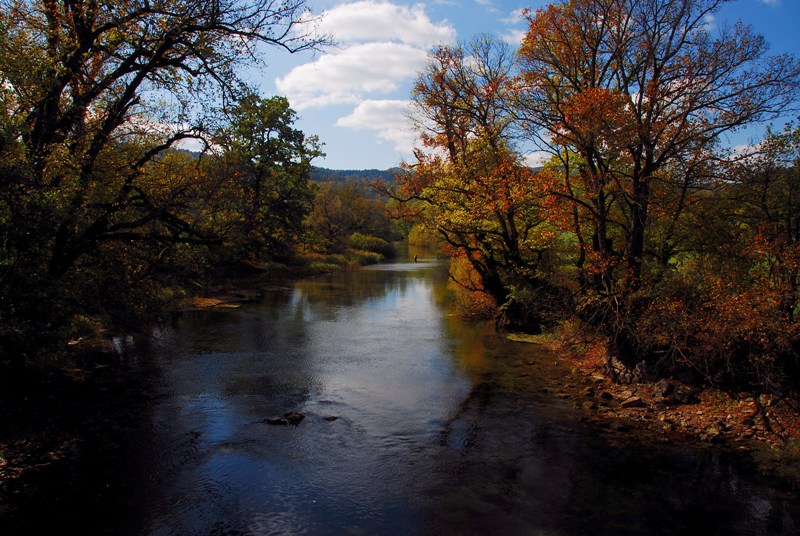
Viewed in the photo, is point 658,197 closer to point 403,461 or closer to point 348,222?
point 403,461

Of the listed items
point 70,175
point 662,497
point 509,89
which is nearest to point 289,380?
point 70,175

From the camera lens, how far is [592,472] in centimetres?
927

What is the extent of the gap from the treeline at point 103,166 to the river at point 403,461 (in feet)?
10.4

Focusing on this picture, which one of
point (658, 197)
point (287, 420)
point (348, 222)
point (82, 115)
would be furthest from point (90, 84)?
point (348, 222)

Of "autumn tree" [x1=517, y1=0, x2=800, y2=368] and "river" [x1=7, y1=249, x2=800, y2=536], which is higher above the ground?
"autumn tree" [x1=517, y1=0, x2=800, y2=368]

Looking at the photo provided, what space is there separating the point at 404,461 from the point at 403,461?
0.02 m

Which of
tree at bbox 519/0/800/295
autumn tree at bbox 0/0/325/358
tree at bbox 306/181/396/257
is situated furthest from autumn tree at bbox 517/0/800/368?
tree at bbox 306/181/396/257

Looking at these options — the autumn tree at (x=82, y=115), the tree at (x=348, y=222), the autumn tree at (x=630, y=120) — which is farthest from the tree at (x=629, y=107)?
the tree at (x=348, y=222)

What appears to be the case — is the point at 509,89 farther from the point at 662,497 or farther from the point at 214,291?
the point at 214,291

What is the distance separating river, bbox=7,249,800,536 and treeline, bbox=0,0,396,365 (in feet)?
10.4

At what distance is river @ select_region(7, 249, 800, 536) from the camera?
7.73 meters

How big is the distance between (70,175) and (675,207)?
15.1m

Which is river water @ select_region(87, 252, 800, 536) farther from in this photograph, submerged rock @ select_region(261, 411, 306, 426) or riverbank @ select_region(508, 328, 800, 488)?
riverbank @ select_region(508, 328, 800, 488)

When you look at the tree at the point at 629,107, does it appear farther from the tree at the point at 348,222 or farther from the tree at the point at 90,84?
the tree at the point at 348,222
